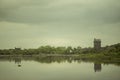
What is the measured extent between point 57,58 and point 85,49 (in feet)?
5.45

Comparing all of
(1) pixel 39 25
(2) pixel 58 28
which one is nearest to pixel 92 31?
(2) pixel 58 28

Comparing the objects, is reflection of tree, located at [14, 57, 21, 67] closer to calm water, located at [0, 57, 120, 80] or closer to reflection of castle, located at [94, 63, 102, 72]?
calm water, located at [0, 57, 120, 80]

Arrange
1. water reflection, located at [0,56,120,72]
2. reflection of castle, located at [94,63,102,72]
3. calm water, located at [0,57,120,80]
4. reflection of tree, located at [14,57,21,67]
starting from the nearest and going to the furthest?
calm water, located at [0,57,120,80] → reflection of castle, located at [94,63,102,72] → water reflection, located at [0,56,120,72] → reflection of tree, located at [14,57,21,67]

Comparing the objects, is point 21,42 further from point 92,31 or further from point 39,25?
point 92,31

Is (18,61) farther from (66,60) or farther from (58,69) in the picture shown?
(58,69)

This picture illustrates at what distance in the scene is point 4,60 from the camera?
10.1 meters

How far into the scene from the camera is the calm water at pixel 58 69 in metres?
6.59

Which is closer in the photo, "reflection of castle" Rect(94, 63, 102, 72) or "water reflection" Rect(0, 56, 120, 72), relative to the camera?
"reflection of castle" Rect(94, 63, 102, 72)

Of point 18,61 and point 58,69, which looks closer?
point 58,69

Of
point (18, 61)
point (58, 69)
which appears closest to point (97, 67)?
point (58, 69)

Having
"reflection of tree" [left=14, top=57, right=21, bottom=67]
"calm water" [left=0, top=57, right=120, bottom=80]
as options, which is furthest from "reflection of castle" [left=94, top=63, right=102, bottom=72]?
"reflection of tree" [left=14, top=57, right=21, bottom=67]

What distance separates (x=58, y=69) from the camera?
8195 millimetres

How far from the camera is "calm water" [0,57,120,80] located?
6.59 m

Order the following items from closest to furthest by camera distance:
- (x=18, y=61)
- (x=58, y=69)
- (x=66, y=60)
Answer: (x=58, y=69) → (x=66, y=60) → (x=18, y=61)
